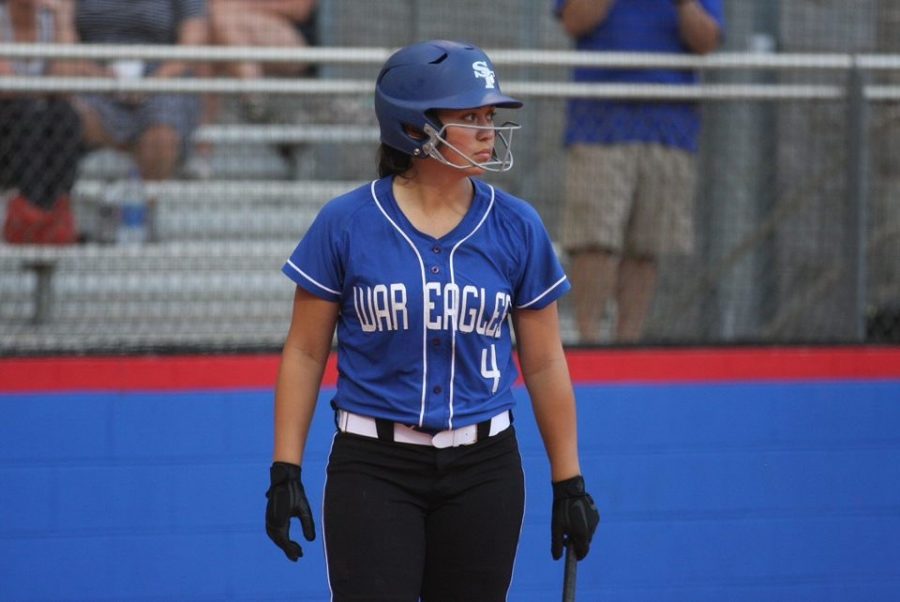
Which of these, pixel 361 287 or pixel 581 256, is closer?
pixel 361 287

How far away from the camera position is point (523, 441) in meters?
5.00

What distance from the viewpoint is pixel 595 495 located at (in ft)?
16.4

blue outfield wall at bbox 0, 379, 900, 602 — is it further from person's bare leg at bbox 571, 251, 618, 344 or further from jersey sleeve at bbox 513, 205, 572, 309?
jersey sleeve at bbox 513, 205, 572, 309

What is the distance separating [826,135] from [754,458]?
1.34m

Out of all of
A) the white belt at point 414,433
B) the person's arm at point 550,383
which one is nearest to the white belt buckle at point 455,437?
the white belt at point 414,433

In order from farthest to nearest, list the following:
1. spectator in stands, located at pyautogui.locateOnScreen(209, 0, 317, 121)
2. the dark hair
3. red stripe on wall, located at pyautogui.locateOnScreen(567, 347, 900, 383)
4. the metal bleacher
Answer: spectator in stands, located at pyautogui.locateOnScreen(209, 0, 317, 121)
red stripe on wall, located at pyautogui.locateOnScreen(567, 347, 900, 383)
the metal bleacher
the dark hair

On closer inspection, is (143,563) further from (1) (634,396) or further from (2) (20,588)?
(1) (634,396)

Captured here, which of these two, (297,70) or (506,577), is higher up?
(297,70)

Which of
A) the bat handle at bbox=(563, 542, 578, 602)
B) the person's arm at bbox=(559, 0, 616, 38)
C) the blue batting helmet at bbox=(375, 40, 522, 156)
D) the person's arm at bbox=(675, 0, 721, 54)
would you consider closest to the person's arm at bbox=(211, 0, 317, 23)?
the person's arm at bbox=(559, 0, 616, 38)

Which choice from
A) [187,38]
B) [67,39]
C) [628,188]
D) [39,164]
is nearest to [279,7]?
[187,38]

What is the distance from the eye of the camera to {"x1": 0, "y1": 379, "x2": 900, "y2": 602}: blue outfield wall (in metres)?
4.78

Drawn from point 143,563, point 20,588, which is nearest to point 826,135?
point 143,563

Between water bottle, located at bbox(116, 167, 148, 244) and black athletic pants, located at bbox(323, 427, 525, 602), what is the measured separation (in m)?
2.36

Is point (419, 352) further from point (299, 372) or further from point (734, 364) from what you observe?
point (734, 364)
